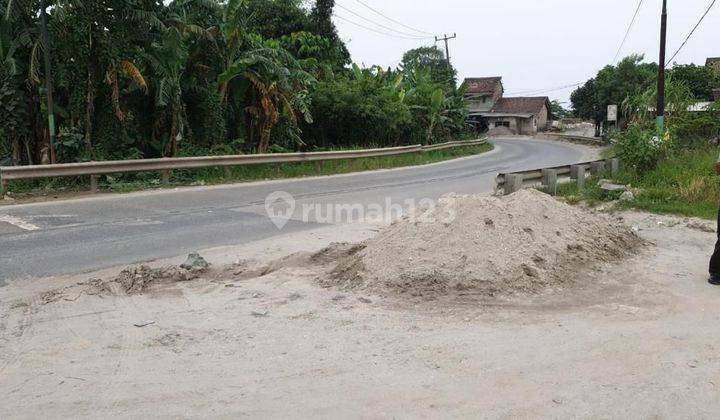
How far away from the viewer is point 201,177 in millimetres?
17109

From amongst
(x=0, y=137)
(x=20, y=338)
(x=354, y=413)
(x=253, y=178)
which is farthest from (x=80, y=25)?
(x=354, y=413)

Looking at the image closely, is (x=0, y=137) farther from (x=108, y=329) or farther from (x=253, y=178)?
(x=108, y=329)

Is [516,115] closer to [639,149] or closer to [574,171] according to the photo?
[639,149]

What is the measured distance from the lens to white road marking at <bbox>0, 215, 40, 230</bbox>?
388 inches

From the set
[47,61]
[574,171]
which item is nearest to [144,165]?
[47,61]

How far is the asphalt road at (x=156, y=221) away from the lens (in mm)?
A: 8031

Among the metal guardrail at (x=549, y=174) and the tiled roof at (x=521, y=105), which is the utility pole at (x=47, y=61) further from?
the tiled roof at (x=521, y=105)

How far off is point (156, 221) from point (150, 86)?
8655mm

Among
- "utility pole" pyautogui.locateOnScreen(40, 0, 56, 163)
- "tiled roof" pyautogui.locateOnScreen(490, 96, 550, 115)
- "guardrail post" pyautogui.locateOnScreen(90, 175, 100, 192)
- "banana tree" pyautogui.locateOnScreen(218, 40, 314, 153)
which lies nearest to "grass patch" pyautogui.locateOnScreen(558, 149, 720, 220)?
"banana tree" pyautogui.locateOnScreen(218, 40, 314, 153)

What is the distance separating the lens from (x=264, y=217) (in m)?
11.2

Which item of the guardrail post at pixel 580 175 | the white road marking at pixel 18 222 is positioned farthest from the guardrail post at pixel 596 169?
the white road marking at pixel 18 222

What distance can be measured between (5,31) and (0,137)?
3022 millimetres

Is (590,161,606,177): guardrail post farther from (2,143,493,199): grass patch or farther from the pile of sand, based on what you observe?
the pile of sand

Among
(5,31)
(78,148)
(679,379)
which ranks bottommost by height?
(679,379)
